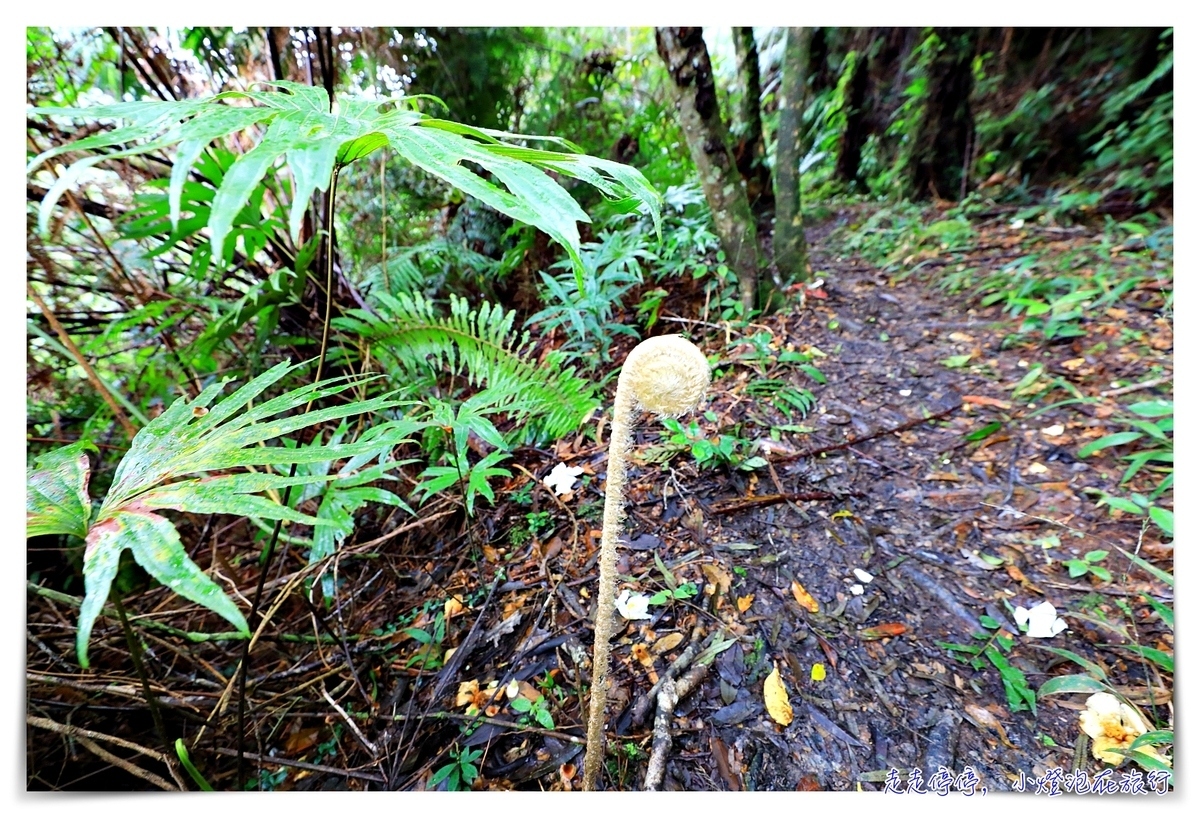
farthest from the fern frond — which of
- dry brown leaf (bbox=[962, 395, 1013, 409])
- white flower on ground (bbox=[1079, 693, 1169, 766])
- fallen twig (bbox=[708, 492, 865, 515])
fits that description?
dry brown leaf (bbox=[962, 395, 1013, 409])

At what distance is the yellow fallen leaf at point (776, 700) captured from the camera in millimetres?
932

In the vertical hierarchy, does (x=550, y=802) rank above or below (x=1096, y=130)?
below

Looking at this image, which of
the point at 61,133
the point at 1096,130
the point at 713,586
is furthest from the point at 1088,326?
the point at 61,133

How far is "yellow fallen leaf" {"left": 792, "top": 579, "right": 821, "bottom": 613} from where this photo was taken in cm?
114

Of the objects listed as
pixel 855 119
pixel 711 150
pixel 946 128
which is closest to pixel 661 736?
pixel 711 150

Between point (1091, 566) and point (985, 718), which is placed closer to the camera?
point (985, 718)

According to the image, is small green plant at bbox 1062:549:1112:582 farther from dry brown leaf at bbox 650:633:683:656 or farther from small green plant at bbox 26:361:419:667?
small green plant at bbox 26:361:419:667

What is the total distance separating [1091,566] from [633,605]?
3.68ft

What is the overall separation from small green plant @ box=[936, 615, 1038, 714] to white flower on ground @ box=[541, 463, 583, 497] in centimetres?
91

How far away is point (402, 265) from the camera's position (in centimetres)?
187

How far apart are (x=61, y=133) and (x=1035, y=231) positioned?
3904mm

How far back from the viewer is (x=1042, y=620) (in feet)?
3.67

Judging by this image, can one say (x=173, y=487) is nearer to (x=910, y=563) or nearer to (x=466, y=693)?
(x=466, y=693)

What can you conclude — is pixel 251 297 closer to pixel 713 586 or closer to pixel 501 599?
pixel 501 599
